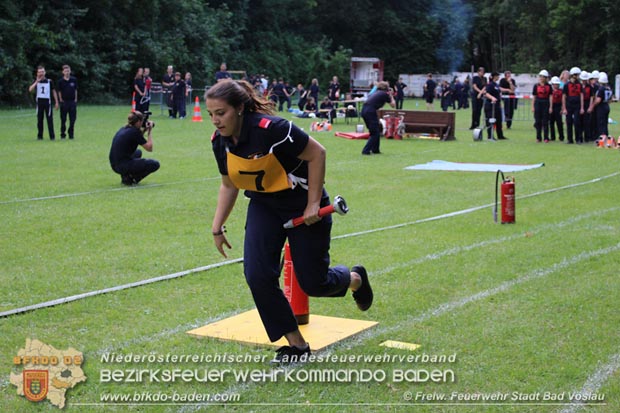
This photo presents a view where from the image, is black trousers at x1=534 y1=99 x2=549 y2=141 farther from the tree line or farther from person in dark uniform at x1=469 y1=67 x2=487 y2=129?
the tree line

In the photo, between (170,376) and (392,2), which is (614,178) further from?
(392,2)

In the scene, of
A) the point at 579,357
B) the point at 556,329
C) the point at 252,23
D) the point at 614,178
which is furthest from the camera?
the point at 252,23

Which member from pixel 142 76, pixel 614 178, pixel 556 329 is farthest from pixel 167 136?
pixel 556 329

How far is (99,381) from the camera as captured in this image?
203 inches

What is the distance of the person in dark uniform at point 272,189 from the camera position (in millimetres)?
5156

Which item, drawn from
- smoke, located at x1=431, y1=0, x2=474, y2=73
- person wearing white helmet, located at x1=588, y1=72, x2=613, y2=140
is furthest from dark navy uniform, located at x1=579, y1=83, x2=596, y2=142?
smoke, located at x1=431, y1=0, x2=474, y2=73

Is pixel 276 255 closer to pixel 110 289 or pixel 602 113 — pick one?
pixel 110 289

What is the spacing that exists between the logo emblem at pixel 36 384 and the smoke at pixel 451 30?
7348 centimetres

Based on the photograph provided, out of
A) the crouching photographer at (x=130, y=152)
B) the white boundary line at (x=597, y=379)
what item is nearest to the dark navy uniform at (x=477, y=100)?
the crouching photographer at (x=130, y=152)

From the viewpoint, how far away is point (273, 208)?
535 centimetres

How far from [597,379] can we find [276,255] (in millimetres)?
2073

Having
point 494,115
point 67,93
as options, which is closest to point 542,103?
point 494,115

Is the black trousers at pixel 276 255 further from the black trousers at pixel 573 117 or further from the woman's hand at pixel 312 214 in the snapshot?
the black trousers at pixel 573 117

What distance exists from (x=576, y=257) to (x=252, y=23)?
58578 mm
